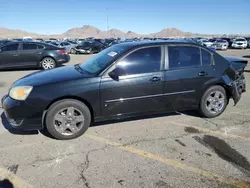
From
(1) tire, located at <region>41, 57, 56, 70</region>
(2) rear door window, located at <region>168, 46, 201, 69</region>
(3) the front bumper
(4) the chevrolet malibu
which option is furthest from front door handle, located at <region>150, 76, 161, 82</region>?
(1) tire, located at <region>41, 57, 56, 70</region>

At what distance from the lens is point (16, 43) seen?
11727 millimetres

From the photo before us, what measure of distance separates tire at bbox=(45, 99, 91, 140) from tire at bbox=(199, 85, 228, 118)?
2378 millimetres

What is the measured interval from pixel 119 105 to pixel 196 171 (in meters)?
1.71

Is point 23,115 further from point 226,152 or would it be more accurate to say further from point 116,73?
point 226,152

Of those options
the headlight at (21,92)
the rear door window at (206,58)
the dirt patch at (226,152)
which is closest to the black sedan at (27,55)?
the headlight at (21,92)

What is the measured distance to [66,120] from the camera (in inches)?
153

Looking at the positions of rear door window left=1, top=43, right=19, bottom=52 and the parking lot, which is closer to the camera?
the parking lot

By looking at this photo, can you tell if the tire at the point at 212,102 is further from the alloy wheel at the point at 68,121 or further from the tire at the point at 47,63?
the tire at the point at 47,63

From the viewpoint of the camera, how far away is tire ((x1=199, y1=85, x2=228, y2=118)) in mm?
4773

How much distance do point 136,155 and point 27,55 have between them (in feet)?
32.8

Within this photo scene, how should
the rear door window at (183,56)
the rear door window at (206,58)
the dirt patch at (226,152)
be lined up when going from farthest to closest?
the rear door window at (206,58) → the rear door window at (183,56) → the dirt patch at (226,152)

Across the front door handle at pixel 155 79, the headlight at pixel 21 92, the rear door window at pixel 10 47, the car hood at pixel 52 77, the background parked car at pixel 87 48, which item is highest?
the background parked car at pixel 87 48

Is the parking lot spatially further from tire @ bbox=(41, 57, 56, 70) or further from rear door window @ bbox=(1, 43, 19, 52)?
rear door window @ bbox=(1, 43, 19, 52)

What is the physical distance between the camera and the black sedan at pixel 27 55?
11.5 metres
